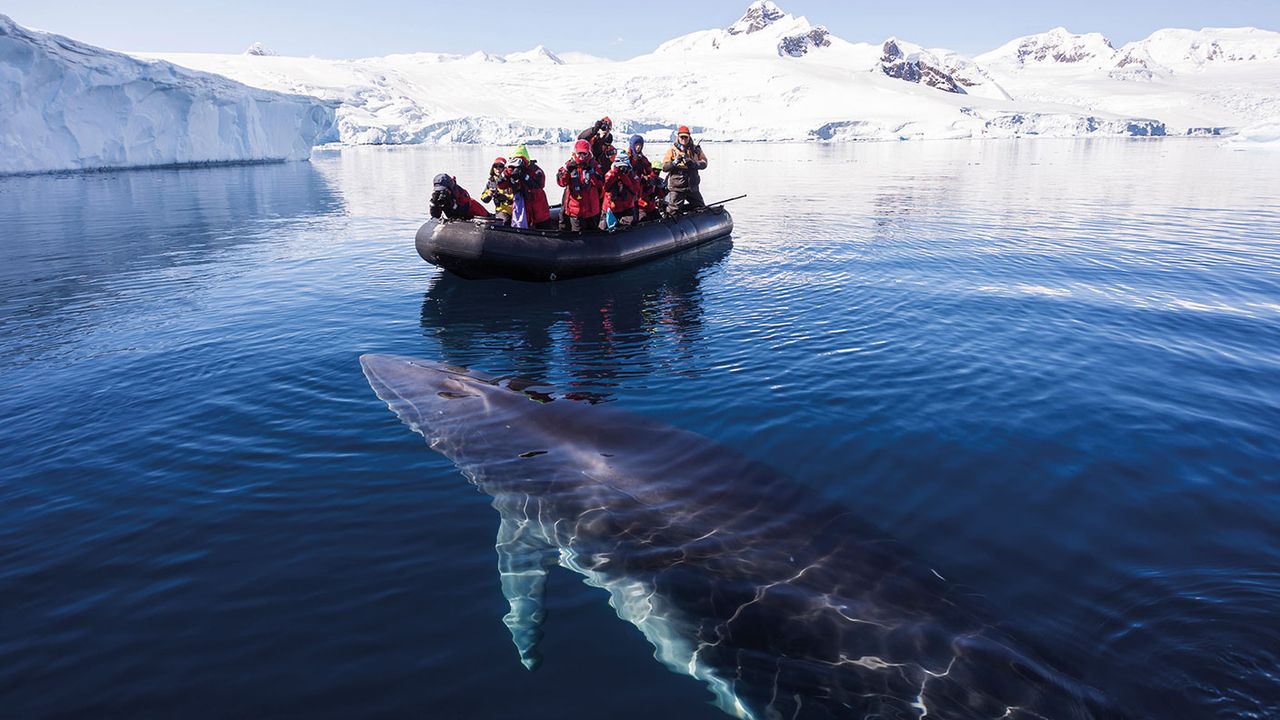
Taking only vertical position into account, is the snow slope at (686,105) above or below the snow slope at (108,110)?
above

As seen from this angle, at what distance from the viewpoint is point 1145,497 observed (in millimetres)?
6766

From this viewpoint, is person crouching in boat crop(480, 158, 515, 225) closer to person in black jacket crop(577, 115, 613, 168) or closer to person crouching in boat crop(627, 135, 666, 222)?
person in black jacket crop(577, 115, 613, 168)

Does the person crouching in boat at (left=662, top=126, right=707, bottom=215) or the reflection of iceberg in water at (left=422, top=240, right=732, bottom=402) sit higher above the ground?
the person crouching in boat at (left=662, top=126, right=707, bottom=215)

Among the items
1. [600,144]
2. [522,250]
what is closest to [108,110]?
[600,144]

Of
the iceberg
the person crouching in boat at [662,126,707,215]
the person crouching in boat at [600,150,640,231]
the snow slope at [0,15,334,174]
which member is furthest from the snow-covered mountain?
the person crouching in boat at [600,150,640,231]

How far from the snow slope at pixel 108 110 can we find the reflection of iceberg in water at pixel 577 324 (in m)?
55.9

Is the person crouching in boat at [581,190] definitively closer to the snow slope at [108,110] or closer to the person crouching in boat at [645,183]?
the person crouching in boat at [645,183]

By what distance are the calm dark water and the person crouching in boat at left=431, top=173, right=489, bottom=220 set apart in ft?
6.97

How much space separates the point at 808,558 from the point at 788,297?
1069cm

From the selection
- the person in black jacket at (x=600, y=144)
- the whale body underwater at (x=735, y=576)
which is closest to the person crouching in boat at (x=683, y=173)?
the person in black jacket at (x=600, y=144)

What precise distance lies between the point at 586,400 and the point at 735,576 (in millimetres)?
4693

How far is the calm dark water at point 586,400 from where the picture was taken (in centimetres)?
464

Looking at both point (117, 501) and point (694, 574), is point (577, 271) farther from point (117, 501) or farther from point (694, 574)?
point (694, 574)

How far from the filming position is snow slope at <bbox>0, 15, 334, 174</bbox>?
5106 centimetres
